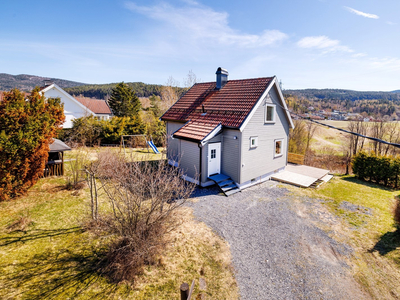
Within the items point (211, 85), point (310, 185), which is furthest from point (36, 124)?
point (310, 185)

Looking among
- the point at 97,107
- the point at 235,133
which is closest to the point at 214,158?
the point at 235,133

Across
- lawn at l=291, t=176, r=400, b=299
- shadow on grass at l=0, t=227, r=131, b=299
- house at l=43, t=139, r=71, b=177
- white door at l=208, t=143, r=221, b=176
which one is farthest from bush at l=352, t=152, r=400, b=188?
house at l=43, t=139, r=71, b=177

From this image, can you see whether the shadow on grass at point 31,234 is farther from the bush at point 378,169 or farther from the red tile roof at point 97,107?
the red tile roof at point 97,107

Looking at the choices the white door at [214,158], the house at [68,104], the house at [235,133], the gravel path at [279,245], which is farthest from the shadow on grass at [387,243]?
the house at [68,104]

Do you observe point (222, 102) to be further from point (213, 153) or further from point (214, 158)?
point (214, 158)

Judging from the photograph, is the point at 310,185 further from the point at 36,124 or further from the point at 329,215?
the point at 36,124
